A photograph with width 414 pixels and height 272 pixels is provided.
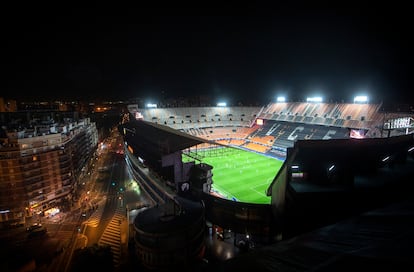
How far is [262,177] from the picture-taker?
27766 mm

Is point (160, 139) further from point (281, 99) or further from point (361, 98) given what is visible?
point (281, 99)

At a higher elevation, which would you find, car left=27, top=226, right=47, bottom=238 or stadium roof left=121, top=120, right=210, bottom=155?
stadium roof left=121, top=120, right=210, bottom=155

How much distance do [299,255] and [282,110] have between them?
50.5 metres

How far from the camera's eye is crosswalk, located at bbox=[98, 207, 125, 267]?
20.5 meters

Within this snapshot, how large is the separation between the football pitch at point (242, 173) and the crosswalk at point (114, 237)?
447 inches

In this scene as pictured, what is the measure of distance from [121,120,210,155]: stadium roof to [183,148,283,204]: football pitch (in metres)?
7.10

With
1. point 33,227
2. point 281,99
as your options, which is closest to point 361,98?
point 281,99

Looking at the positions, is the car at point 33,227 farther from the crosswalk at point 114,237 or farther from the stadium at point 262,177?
the stadium at point 262,177

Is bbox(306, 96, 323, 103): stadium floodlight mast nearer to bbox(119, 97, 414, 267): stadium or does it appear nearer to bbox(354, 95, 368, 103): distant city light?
bbox(119, 97, 414, 267): stadium

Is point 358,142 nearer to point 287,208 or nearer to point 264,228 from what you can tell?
point 287,208

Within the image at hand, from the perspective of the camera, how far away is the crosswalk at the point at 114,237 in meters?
20.5

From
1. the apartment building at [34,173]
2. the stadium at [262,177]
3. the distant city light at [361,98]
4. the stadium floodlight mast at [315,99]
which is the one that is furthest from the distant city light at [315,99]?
the apartment building at [34,173]

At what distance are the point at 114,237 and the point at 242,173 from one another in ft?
56.8

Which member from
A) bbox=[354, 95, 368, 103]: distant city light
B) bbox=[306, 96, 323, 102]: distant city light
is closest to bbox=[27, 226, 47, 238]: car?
bbox=[306, 96, 323, 102]: distant city light
